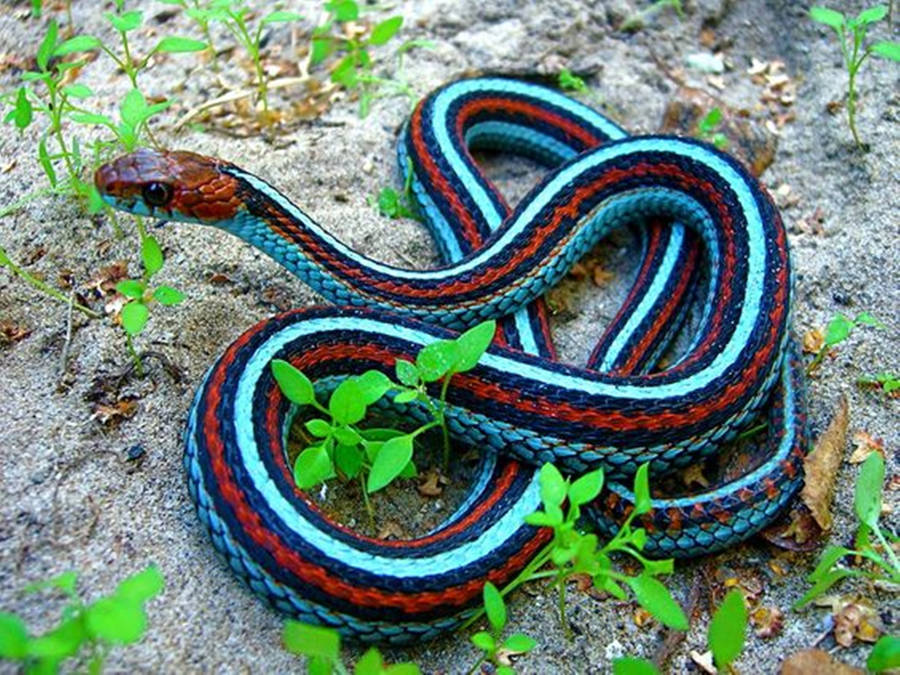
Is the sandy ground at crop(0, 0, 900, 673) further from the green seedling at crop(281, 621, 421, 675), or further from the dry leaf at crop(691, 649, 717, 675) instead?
the green seedling at crop(281, 621, 421, 675)

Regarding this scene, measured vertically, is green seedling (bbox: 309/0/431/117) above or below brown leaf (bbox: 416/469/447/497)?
above

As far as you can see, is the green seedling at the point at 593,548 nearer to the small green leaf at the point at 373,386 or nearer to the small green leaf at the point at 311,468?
the small green leaf at the point at 373,386

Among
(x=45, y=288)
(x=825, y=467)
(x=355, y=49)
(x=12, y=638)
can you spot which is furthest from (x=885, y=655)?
(x=355, y=49)

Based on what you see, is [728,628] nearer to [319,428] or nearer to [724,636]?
[724,636]

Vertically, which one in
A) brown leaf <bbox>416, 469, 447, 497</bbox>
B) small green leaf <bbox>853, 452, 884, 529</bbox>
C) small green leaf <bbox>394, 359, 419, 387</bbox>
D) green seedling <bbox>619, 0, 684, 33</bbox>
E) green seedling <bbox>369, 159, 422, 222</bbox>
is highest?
green seedling <bbox>619, 0, 684, 33</bbox>

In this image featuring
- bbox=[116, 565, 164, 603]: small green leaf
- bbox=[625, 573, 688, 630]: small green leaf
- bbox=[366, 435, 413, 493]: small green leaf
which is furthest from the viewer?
bbox=[366, 435, 413, 493]: small green leaf

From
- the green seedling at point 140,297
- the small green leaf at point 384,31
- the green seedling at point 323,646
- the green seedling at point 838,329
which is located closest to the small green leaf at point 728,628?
the green seedling at point 323,646

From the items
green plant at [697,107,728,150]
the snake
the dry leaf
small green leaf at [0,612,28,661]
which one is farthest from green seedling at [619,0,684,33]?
small green leaf at [0,612,28,661]
